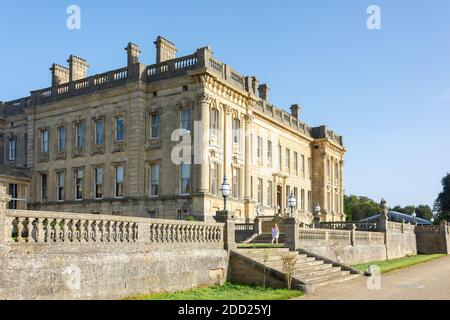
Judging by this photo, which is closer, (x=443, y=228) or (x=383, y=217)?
(x=383, y=217)

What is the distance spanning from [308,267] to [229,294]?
576cm

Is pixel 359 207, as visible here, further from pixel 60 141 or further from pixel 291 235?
pixel 291 235

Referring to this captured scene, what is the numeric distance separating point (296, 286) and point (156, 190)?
20.5 metres

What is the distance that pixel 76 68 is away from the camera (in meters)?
43.2

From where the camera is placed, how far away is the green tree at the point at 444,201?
263 feet

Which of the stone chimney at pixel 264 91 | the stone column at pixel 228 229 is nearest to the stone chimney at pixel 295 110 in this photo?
the stone chimney at pixel 264 91

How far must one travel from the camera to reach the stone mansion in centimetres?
3572

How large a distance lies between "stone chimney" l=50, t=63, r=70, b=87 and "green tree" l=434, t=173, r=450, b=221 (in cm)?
5909

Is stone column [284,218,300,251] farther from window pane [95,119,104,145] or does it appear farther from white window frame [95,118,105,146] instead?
window pane [95,119,104,145]

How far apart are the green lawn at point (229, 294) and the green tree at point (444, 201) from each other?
68.2m

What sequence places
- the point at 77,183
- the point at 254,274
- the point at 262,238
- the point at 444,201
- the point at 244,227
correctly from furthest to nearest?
the point at 444,201
the point at 77,183
the point at 244,227
the point at 262,238
the point at 254,274

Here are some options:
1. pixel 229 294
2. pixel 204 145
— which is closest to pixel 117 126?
pixel 204 145

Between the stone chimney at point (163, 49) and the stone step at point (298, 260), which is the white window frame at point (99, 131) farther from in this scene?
the stone step at point (298, 260)

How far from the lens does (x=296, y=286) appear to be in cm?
1791
